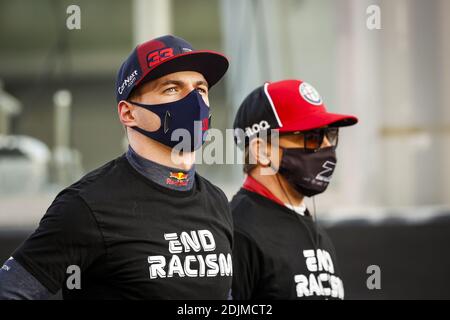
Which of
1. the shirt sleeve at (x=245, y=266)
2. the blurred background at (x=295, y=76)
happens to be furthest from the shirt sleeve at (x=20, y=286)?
the blurred background at (x=295, y=76)

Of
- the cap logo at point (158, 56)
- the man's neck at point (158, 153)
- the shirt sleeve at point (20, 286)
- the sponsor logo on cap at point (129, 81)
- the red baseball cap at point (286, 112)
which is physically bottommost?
the shirt sleeve at point (20, 286)

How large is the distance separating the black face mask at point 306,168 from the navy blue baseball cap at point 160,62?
642mm

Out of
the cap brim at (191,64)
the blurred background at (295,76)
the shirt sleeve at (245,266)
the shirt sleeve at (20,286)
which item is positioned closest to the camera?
the shirt sleeve at (20,286)

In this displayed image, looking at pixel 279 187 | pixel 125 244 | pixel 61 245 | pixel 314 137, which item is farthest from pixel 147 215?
pixel 314 137

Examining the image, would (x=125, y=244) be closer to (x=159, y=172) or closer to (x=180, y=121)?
(x=159, y=172)

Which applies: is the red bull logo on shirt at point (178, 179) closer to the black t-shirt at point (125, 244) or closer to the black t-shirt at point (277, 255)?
the black t-shirt at point (125, 244)

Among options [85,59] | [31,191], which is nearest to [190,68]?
[31,191]

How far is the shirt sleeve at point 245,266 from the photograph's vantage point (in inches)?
87.4

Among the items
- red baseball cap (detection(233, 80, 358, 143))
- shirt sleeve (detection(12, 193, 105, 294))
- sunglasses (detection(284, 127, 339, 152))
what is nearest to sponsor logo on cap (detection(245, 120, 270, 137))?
red baseball cap (detection(233, 80, 358, 143))

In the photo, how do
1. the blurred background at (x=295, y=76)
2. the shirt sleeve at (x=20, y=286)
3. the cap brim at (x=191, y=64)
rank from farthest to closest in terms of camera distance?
the blurred background at (x=295, y=76) → the cap brim at (x=191, y=64) → the shirt sleeve at (x=20, y=286)

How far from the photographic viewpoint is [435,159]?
523 cm

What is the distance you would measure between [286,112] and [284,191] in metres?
0.29

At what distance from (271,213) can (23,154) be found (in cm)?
334
